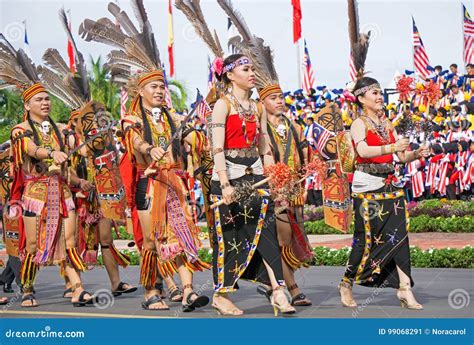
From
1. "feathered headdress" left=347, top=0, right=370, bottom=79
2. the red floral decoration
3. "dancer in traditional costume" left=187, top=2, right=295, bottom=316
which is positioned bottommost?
"dancer in traditional costume" left=187, top=2, right=295, bottom=316

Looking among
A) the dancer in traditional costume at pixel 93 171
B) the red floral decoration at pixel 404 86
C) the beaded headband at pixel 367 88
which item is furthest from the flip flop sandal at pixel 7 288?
the red floral decoration at pixel 404 86

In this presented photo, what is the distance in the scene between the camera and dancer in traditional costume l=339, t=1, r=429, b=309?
920cm

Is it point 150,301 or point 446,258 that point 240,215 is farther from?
point 446,258

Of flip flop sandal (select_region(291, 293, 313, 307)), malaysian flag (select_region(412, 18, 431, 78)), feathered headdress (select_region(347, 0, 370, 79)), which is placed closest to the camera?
flip flop sandal (select_region(291, 293, 313, 307))

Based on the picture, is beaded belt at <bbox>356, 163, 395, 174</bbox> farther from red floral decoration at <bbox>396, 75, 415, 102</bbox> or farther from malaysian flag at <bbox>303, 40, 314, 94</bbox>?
malaysian flag at <bbox>303, 40, 314, 94</bbox>

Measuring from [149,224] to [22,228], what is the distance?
5.66 ft

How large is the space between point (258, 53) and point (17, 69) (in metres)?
2.67

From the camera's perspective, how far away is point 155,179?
394 inches

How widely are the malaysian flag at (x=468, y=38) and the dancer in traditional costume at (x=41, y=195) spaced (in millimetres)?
12314

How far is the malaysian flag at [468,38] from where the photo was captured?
21219 mm

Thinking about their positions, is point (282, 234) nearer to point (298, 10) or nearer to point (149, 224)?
point (149, 224)

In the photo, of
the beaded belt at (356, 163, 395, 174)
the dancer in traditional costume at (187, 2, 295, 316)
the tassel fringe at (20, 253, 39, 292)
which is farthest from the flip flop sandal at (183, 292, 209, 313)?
the tassel fringe at (20, 253, 39, 292)

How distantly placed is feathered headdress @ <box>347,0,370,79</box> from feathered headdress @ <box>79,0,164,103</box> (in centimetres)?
196

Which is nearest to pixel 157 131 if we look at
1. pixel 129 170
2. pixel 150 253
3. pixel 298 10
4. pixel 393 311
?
pixel 129 170
